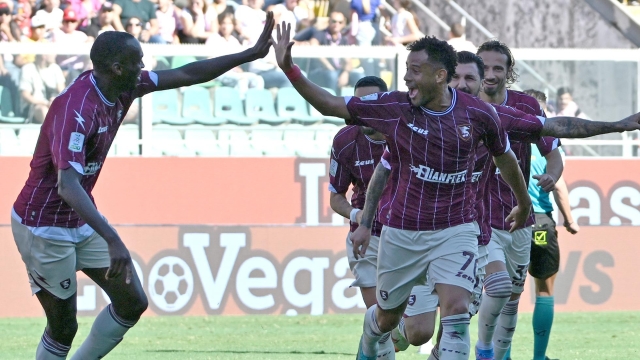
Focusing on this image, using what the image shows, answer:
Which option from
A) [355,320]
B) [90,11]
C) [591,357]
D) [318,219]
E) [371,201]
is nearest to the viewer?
[371,201]

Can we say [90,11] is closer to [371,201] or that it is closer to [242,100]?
[242,100]

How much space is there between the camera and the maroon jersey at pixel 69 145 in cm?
613

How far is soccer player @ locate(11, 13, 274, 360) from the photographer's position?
6.21 meters

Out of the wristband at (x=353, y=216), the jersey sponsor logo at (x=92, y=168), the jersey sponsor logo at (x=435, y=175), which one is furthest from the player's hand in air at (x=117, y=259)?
the wristband at (x=353, y=216)

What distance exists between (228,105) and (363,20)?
3.64 m

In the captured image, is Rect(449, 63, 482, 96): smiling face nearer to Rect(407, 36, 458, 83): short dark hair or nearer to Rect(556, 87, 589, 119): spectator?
Rect(407, 36, 458, 83): short dark hair

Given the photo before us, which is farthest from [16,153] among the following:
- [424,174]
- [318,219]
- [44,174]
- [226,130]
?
[424,174]

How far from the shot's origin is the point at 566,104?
14.0 metres

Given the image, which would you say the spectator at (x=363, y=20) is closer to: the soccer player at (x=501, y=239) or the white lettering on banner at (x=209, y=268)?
the white lettering on banner at (x=209, y=268)

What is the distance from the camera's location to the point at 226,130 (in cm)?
1334

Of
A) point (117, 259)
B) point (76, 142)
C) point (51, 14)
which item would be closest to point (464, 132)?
point (117, 259)

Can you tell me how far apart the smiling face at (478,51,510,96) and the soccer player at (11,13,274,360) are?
203 centimetres

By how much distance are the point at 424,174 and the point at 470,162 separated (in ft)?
0.95

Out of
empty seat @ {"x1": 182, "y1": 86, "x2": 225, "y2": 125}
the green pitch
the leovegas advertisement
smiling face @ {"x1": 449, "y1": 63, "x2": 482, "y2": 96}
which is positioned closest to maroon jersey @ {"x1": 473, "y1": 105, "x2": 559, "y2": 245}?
smiling face @ {"x1": 449, "y1": 63, "x2": 482, "y2": 96}
